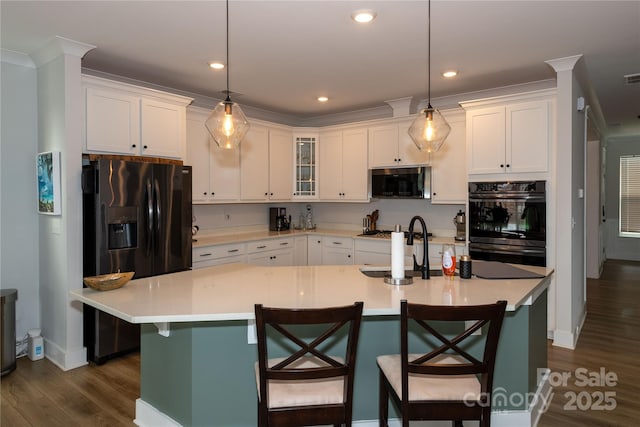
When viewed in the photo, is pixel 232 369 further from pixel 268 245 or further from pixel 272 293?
pixel 268 245

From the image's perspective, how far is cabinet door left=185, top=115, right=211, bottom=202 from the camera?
4.63m

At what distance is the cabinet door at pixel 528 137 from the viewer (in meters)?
3.96

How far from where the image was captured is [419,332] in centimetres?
230

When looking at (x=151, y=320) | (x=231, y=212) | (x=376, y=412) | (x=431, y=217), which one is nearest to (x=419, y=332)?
(x=376, y=412)

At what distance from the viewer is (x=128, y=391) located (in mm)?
2996

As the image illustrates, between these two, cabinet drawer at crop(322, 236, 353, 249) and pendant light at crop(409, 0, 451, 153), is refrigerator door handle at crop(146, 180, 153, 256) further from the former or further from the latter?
cabinet drawer at crop(322, 236, 353, 249)

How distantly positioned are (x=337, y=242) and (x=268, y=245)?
926 mm

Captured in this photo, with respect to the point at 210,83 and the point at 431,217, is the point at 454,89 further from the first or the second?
the point at 210,83

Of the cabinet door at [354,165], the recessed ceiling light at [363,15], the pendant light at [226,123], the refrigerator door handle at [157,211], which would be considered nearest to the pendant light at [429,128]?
the recessed ceiling light at [363,15]

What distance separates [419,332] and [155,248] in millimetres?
2523

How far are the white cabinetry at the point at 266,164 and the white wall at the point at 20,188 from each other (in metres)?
2.21

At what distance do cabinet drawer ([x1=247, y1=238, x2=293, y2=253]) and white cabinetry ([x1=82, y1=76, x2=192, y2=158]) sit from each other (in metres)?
1.40

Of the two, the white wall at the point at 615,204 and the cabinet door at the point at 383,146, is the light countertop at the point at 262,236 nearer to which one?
the cabinet door at the point at 383,146

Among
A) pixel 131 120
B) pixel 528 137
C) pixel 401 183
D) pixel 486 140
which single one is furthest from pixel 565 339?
pixel 131 120
